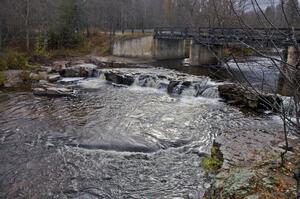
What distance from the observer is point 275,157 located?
7.26 meters

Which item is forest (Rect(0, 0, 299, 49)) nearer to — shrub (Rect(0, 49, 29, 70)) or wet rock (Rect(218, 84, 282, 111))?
wet rock (Rect(218, 84, 282, 111))

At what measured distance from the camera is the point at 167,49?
1270 inches

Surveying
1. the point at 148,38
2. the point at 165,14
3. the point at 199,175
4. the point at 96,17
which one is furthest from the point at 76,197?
the point at 165,14

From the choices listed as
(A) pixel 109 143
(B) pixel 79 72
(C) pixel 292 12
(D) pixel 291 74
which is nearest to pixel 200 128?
(A) pixel 109 143

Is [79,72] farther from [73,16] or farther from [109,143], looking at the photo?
[73,16]

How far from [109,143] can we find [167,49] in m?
24.2

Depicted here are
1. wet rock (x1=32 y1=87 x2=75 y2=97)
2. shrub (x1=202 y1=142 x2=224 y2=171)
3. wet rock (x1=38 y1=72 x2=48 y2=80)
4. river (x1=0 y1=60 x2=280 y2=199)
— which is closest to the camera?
river (x1=0 y1=60 x2=280 y2=199)

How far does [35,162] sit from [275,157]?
246 inches

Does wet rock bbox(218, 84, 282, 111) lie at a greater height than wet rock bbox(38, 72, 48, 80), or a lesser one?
lesser

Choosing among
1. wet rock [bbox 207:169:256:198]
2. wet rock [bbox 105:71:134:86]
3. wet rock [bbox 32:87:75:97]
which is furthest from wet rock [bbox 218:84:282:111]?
wet rock [bbox 32:87:75:97]

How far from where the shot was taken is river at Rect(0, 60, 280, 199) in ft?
→ 22.7

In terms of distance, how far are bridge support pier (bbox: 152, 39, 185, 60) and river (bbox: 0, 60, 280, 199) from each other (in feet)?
53.8

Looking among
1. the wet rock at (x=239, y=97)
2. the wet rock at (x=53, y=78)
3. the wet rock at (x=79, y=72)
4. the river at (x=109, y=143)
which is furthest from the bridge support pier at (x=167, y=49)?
the wet rock at (x=239, y=97)

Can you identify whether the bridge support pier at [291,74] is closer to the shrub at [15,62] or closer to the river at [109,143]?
the river at [109,143]
